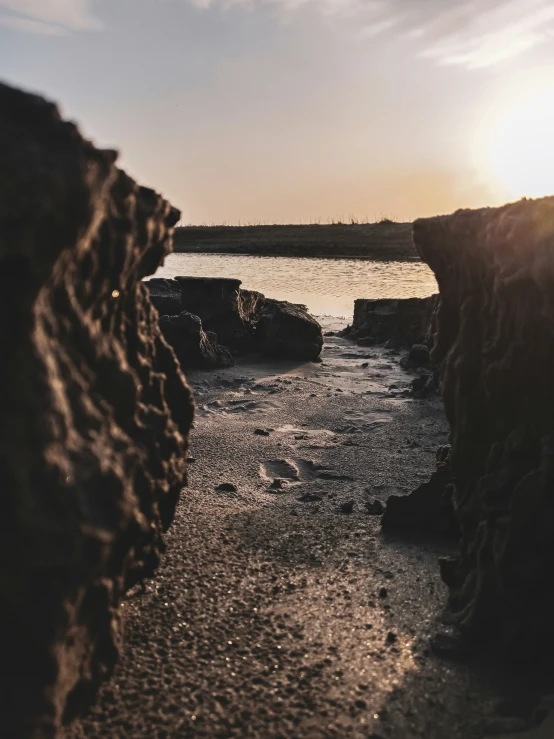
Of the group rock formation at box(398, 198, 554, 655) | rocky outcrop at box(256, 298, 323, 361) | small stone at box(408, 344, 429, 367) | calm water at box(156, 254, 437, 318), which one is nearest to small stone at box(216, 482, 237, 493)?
rock formation at box(398, 198, 554, 655)

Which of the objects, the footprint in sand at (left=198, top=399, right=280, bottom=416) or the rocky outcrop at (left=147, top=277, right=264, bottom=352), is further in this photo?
the rocky outcrop at (left=147, top=277, right=264, bottom=352)

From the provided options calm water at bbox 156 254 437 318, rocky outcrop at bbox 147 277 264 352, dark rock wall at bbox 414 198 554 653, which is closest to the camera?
dark rock wall at bbox 414 198 554 653

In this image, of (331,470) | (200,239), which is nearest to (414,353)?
(331,470)

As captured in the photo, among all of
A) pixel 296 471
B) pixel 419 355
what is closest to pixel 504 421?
pixel 296 471

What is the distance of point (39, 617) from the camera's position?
1605mm

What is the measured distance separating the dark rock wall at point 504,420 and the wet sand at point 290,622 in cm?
Result: 19

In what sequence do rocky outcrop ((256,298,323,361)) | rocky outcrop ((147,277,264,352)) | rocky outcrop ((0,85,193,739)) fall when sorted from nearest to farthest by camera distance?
rocky outcrop ((0,85,193,739)), rocky outcrop ((256,298,323,361)), rocky outcrop ((147,277,264,352))

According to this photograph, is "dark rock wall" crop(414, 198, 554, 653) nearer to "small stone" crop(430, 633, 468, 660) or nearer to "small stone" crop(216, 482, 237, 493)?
"small stone" crop(430, 633, 468, 660)

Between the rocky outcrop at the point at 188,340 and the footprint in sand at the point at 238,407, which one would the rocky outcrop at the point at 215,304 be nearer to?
the rocky outcrop at the point at 188,340

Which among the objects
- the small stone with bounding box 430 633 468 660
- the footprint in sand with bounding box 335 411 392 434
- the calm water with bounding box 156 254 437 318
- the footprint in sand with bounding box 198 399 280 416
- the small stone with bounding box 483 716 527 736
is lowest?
the small stone with bounding box 483 716 527 736

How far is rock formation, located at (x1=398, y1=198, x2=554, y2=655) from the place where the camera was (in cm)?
224

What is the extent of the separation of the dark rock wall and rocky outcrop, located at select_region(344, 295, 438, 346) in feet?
24.5

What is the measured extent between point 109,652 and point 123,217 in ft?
3.94

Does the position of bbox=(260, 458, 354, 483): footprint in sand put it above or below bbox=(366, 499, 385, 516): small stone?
below
